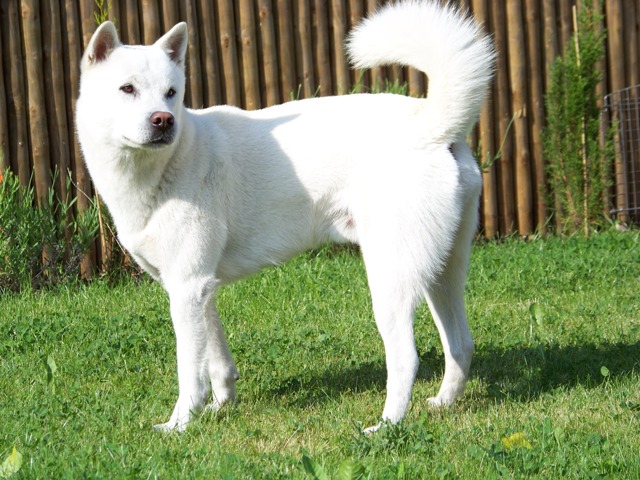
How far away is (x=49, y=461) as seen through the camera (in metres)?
3.40

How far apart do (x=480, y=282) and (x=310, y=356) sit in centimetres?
181

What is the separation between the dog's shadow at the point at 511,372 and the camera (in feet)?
14.7

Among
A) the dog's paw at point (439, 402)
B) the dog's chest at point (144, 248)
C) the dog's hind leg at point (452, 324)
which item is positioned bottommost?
the dog's paw at point (439, 402)

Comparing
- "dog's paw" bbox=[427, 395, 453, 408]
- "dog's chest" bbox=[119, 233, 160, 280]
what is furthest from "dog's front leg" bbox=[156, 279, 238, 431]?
"dog's paw" bbox=[427, 395, 453, 408]

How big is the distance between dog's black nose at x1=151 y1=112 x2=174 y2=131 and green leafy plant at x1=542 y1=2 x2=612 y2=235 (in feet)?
16.5

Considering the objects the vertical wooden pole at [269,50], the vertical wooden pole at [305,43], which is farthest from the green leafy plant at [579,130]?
the vertical wooden pole at [269,50]

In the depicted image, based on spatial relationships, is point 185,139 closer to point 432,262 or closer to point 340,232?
point 340,232

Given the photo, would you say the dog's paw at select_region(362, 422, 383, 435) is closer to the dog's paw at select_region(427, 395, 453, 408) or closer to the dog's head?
the dog's paw at select_region(427, 395, 453, 408)

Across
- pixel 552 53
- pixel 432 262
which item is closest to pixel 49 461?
pixel 432 262

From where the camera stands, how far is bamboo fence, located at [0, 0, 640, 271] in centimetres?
732

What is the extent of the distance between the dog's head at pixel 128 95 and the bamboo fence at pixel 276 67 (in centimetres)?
333

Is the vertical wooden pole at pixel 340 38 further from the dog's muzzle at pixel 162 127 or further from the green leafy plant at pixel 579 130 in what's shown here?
the dog's muzzle at pixel 162 127

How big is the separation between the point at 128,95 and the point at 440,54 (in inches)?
55.1

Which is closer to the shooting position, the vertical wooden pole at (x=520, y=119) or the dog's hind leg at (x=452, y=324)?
the dog's hind leg at (x=452, y=324)
